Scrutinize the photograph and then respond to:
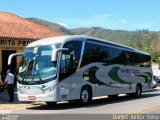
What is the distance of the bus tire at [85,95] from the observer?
65.9 ft

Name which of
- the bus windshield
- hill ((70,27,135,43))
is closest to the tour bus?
the bus windshield

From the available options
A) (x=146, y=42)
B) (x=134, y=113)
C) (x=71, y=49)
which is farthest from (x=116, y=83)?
(x=146, y=42)

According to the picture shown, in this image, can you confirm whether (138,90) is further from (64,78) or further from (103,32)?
(103,32)

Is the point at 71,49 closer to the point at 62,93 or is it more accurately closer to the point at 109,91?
the point at 62,93

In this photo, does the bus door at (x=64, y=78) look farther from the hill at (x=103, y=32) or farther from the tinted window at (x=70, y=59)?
the hill at (x=103, y=32)

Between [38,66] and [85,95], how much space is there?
300cm

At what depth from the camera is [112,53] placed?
23.2m

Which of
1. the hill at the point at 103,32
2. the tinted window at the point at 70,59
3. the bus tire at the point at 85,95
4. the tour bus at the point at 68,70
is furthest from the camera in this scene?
the hill at the point at 103,32

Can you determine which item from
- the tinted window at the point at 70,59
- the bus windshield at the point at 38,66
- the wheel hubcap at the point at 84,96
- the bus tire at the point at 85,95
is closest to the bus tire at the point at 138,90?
the bus tire at the point at 85,95

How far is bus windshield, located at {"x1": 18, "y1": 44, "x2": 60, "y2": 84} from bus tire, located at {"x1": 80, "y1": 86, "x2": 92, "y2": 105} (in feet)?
7.56

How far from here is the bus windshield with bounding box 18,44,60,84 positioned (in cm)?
1847

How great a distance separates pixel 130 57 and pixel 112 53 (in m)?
2.90

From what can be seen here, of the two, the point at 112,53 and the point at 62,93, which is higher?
the point at 112,53

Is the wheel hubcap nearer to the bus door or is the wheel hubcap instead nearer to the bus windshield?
the bus door
